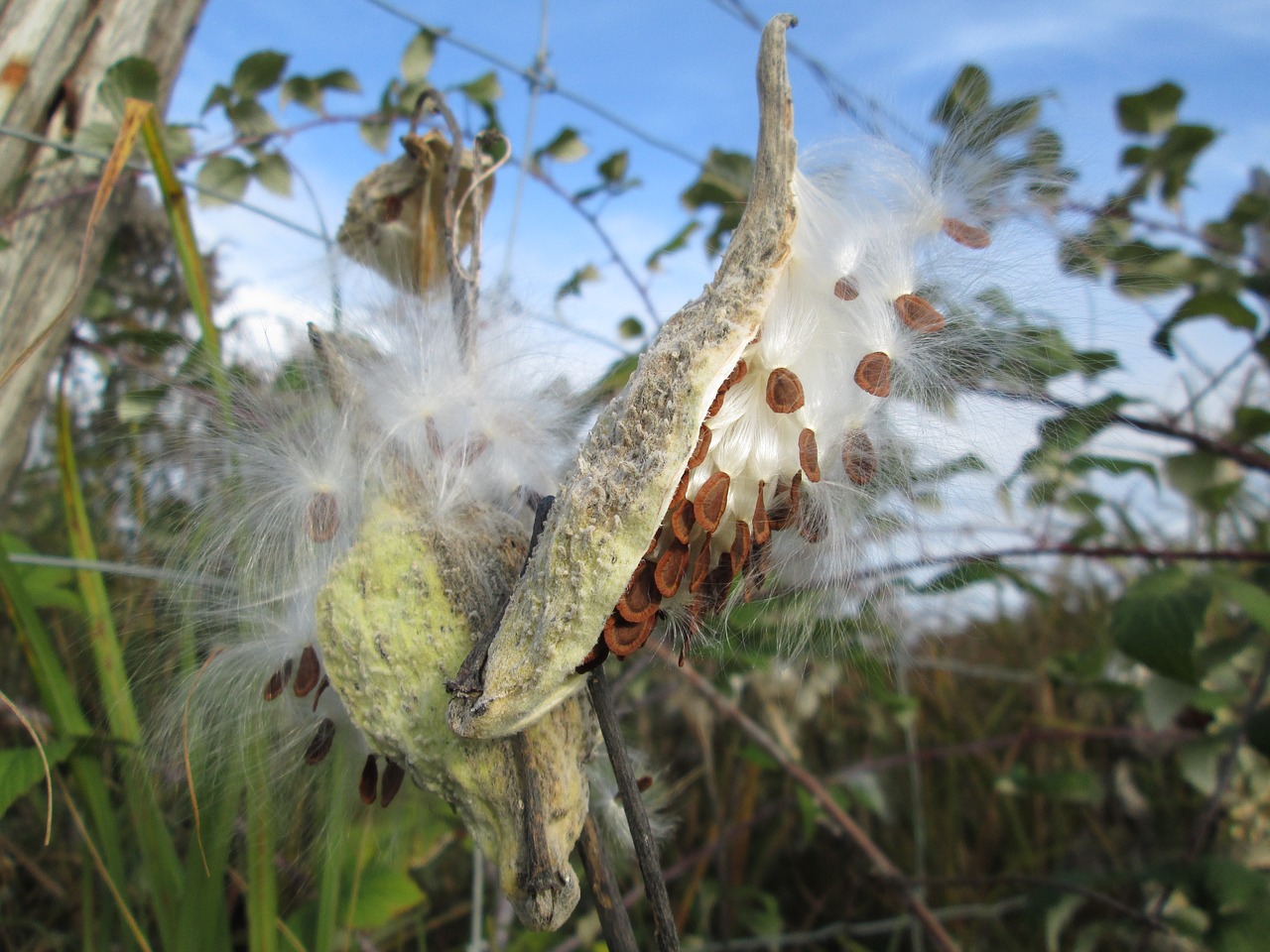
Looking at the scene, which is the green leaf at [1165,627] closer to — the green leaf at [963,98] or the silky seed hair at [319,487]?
the green leaf at [963,98]

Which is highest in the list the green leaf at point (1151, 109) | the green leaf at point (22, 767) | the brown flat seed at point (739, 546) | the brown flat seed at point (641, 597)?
the green leaf at point (1151, 109)

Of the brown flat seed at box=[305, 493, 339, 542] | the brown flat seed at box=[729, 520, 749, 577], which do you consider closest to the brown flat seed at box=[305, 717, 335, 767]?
the brown flat seed at box=[305, 493, 339, 542]

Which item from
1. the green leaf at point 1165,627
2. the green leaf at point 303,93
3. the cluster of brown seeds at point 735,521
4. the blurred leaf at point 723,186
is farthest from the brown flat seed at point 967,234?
the green leaf at point 303,93

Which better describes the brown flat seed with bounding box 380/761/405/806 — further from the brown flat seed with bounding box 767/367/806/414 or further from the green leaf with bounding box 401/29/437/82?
the green leaf with bounding box 401/29/437/82

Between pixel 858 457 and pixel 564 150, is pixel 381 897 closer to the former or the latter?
pixel 858 457

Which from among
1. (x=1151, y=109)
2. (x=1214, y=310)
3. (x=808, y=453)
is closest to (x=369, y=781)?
(x=808, y=453)
